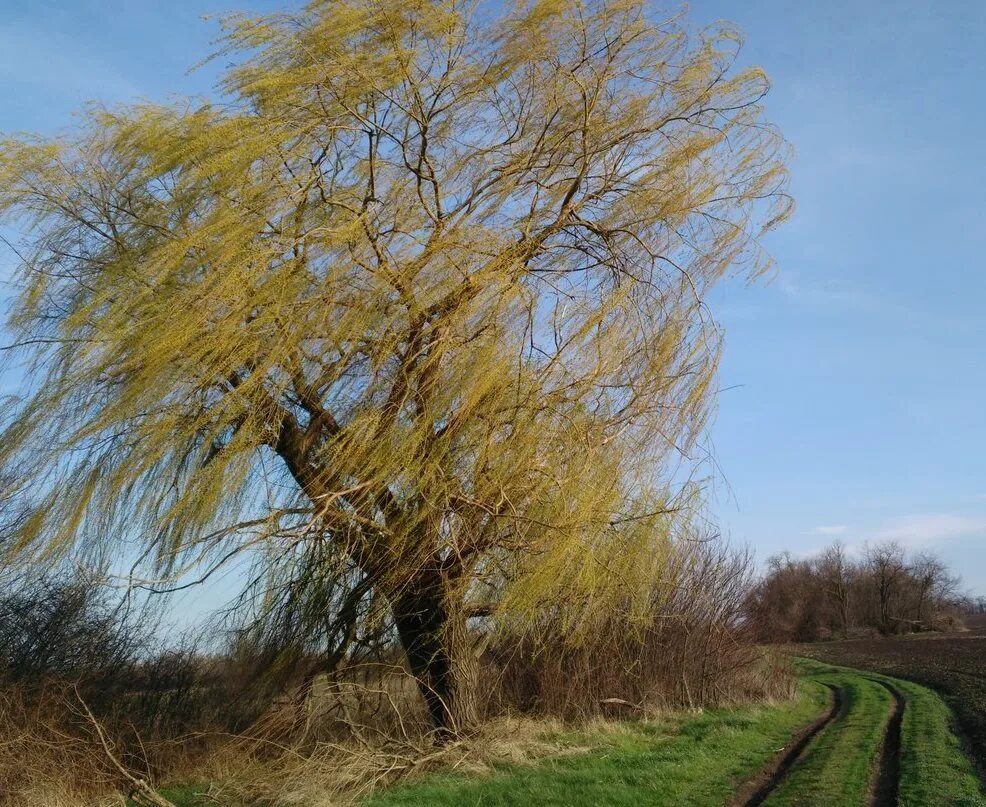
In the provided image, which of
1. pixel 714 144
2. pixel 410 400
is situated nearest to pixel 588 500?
pixel 410 400

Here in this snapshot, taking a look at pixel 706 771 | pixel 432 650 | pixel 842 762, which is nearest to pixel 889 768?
pixel 842 762

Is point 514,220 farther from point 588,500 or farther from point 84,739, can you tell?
point 84,739

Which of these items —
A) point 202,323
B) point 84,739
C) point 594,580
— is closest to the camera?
point 202,323

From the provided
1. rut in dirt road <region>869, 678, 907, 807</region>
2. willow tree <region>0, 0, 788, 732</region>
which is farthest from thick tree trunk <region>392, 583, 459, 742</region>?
rut in dirt road <region>869, 678, 907, 807</region>

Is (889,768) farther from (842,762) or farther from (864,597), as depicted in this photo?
(864,597)

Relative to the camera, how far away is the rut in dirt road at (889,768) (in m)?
7.41

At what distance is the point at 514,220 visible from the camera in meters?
9.44

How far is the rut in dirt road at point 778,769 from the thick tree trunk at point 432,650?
329cm

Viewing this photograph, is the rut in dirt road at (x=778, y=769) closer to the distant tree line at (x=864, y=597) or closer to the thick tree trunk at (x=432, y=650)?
the thick tree trunk at (x=432, y=650)

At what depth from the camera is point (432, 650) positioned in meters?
9.95

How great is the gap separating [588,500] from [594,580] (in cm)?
90

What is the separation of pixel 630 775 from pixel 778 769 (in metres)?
2.03

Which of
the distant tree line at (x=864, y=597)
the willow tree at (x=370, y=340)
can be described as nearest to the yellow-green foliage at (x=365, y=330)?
the willow tree at (x=370, y=340)

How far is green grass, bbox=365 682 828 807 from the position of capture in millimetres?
7590
